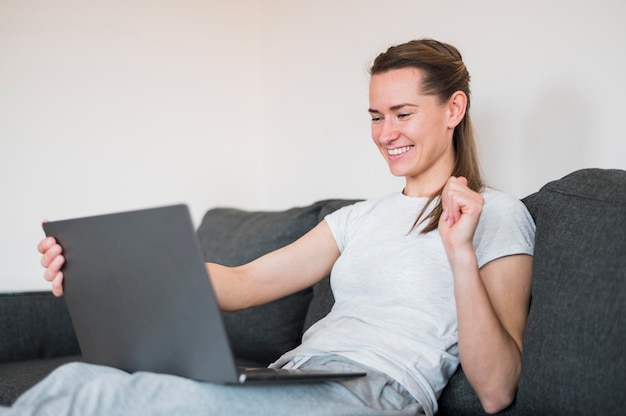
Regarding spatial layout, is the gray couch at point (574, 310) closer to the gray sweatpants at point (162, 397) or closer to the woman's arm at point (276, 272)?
the gray sweatpants at point (162, 397)

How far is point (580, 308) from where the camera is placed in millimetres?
1161

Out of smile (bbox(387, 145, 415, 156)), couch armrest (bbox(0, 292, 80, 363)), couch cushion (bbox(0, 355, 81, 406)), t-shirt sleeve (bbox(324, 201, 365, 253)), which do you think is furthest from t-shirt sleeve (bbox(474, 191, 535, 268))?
couch armrest (bbox(0, 292, 80, 363))

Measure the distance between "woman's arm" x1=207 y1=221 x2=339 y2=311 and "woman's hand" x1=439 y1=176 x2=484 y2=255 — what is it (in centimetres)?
48

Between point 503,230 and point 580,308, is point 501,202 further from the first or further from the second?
point 580,308

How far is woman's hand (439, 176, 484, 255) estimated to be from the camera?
119cm

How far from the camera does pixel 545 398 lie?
117cm

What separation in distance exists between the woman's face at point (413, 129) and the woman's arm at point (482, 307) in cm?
33

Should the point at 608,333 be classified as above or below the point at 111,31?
below

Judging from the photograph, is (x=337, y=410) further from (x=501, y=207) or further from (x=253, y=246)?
(x=253, y=246)

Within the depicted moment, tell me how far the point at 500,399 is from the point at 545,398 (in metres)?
0.11

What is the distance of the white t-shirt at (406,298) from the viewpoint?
1.32m

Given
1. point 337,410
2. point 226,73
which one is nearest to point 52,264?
point 337,410

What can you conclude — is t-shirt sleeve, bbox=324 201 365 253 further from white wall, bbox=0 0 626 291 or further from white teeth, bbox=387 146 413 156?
white wall, bbox=0 0 626 291

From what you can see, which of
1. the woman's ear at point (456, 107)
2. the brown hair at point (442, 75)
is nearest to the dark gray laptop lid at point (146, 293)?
the brown hair at point (442, 75)
